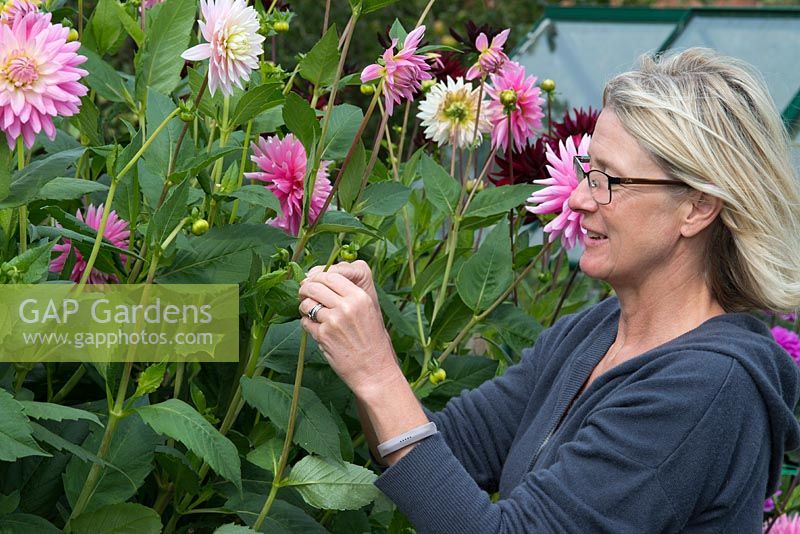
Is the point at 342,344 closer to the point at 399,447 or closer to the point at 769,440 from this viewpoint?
the point at 399,447

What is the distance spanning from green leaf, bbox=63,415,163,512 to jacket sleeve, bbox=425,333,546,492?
490 mm

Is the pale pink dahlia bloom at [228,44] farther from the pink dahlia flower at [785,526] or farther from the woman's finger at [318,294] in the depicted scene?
the pink dahlia flower at [785,526]

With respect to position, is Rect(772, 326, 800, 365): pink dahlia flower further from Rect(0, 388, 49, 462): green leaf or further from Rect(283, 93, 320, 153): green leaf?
Rect(0, 388, 49, 462): green leaf

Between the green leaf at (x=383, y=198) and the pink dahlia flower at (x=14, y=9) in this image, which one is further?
the green leaf at (x=383, y=198)


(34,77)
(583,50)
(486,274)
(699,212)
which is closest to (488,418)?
(486,274)

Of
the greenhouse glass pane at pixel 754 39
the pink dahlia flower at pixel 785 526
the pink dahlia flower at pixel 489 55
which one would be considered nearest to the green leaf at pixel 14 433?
the pink dahlia flower at pixel 489 55

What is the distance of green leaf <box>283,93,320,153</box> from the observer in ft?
4.48

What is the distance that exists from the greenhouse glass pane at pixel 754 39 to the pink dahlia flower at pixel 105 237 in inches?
88.3

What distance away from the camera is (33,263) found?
1.31m

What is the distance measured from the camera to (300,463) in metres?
1.39

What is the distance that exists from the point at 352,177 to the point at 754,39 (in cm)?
246

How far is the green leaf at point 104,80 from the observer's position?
161 centimetres

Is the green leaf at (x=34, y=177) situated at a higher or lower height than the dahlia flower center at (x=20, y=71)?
lower

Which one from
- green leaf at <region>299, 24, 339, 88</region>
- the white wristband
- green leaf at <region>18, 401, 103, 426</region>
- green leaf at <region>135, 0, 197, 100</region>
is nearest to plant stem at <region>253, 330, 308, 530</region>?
the white wristband
